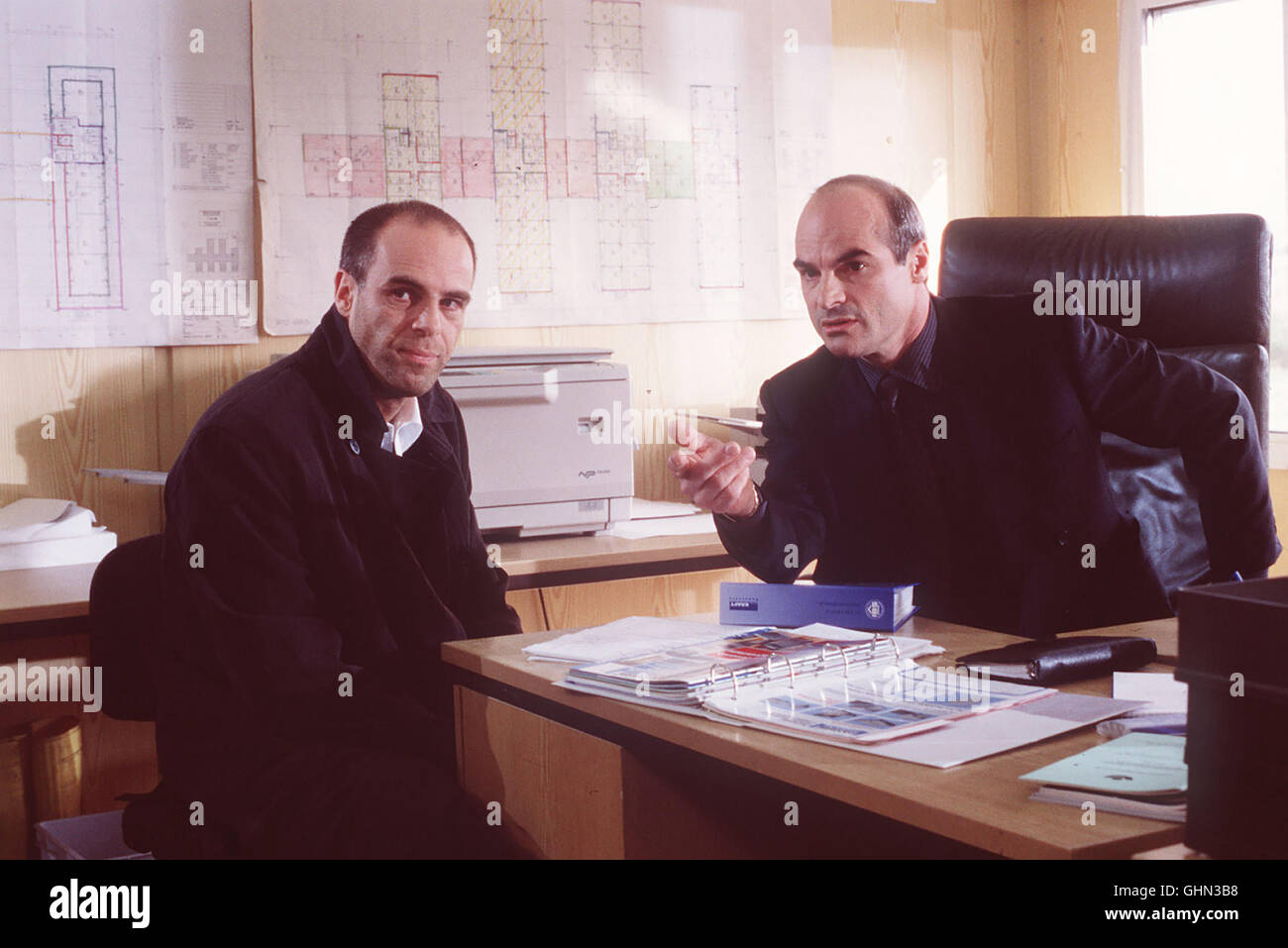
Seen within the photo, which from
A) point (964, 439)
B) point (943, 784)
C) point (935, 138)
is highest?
point (935, 138)

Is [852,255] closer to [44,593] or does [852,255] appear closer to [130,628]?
[130,628]

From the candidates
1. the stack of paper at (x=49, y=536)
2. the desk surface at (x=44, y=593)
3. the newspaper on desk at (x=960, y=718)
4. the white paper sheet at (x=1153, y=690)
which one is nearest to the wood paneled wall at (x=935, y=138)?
the stack of paper at (x=49, y=536)

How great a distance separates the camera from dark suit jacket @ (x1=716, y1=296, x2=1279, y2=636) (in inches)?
81.4

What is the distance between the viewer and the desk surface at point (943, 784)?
92cm

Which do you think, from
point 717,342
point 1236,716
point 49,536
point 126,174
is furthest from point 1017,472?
point 126,174

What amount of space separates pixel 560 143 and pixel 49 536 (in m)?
1.56

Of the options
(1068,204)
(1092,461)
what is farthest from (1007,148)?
(1092,461)

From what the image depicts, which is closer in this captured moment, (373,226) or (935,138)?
(373,226)

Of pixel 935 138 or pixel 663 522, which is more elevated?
pixel 935 138

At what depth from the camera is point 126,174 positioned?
9.24 feet

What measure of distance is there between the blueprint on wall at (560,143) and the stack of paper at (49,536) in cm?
63

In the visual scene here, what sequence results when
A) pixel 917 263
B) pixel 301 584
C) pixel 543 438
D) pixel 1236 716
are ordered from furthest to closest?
1. pixel 543 438
2. pixel 917 263
3. pixel 301 584
4. pixel 1236 716

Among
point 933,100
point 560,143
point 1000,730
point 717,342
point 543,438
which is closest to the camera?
point 1000,730
